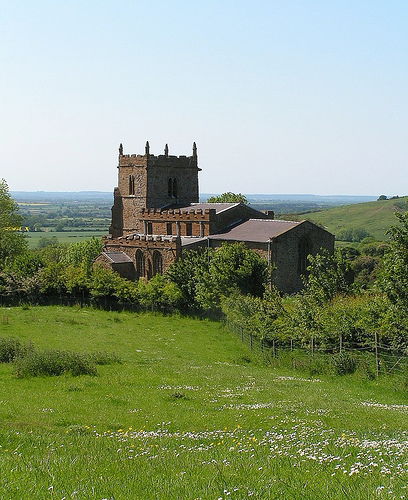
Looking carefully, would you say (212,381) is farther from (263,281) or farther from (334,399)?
(263,281)

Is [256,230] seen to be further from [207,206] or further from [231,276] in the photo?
[231,276]

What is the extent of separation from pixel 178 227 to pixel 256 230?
8.85 metres

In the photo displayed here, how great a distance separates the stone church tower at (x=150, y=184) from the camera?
69438 mm

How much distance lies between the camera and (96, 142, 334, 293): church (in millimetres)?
55781

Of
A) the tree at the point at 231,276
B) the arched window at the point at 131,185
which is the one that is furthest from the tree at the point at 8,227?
the tree at the point at 231,276

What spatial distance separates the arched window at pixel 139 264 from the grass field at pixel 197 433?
27.8 m

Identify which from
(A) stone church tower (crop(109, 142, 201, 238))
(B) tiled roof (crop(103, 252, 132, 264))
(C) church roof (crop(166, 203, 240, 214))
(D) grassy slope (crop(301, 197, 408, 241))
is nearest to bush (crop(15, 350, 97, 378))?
(B) tiled roof (crop(103, 252, 132, 264))

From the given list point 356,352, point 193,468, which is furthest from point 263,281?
point 193,468

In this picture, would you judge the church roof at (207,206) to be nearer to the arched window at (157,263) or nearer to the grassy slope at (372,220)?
the arched window at (157,263)

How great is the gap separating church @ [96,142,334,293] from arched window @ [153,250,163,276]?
0.09 m

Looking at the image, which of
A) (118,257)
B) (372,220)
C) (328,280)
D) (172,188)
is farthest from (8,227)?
(372,220)

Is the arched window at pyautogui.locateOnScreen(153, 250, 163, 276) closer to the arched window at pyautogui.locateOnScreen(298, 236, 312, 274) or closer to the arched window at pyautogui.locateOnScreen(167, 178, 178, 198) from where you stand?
the arched window at pyautogui.locateOnScreen(298, 236, 312, 274)

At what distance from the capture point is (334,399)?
62.5 feet

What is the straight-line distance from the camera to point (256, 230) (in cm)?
5772
